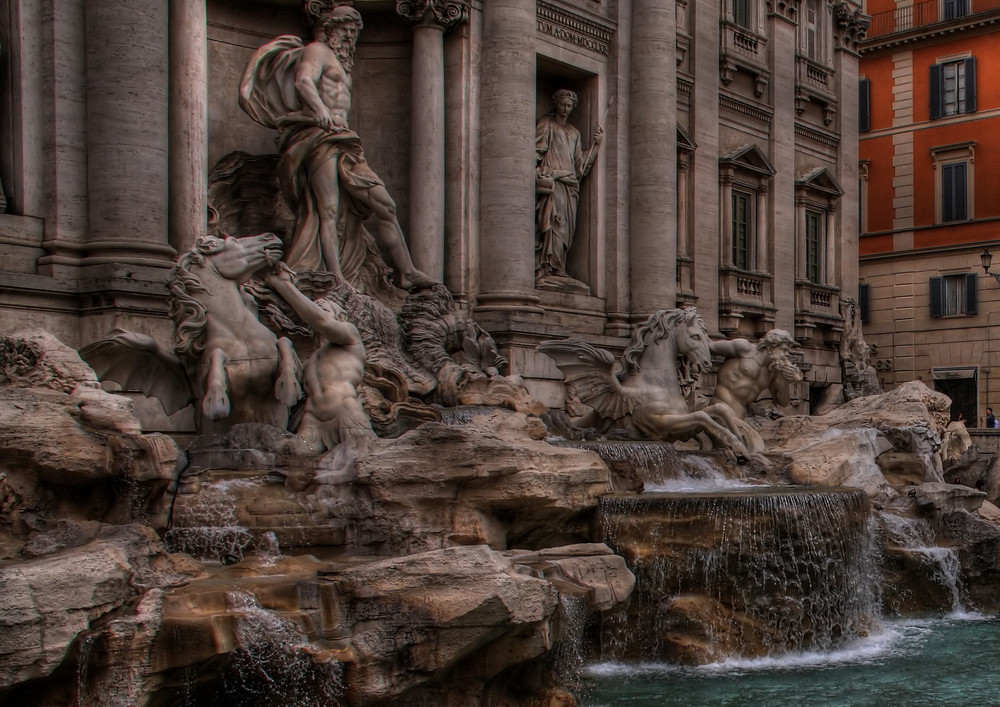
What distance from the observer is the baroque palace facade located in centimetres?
1317

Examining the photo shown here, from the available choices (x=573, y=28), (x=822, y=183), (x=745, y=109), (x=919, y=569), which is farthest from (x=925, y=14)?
(x=919, y=569)

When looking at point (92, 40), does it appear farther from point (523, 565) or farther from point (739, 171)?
point (739, 171)

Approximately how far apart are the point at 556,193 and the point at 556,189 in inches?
2.3

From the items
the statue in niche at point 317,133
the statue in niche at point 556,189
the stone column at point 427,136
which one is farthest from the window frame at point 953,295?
the statue in niche at point 317,133

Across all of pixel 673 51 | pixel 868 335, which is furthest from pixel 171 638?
pixel 868 335

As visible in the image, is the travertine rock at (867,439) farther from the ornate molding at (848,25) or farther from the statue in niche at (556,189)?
the ornate molding at (848,25)

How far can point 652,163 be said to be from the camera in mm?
19844

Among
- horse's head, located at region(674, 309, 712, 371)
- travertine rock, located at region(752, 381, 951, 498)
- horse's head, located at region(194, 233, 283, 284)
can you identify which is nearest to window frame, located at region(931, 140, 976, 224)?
travertine rock, located at region(752, 381, 951, 498)

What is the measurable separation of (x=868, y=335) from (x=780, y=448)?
66.6 feet

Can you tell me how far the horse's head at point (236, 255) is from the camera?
11.3m

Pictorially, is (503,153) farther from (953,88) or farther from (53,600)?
(953,88)

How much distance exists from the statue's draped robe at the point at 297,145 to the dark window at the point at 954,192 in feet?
72.2

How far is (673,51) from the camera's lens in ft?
66.2

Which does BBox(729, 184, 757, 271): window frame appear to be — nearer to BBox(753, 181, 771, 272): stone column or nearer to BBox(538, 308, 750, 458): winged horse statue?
BBox(753, 181, 771, 272): stone column
